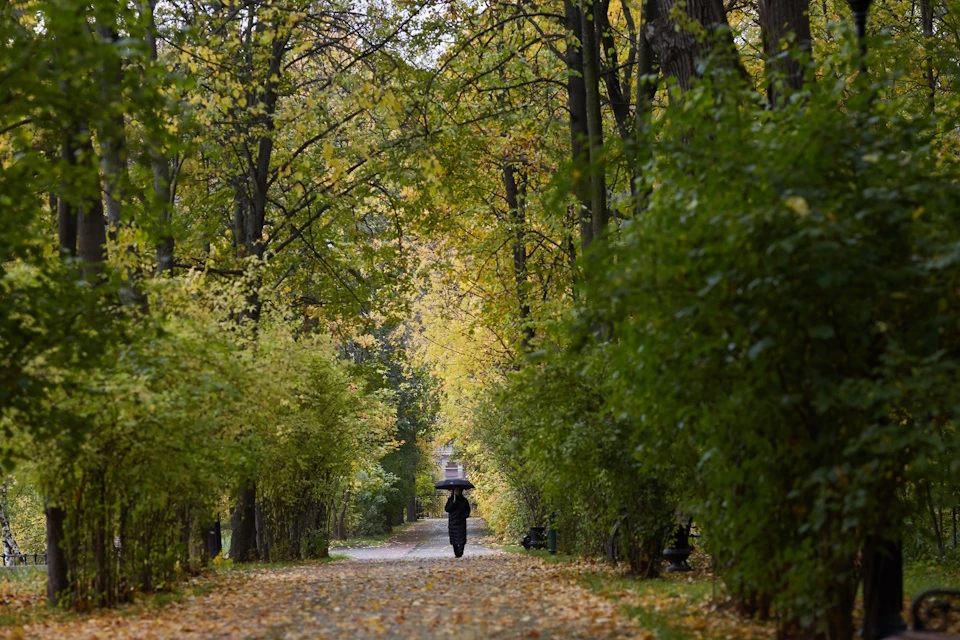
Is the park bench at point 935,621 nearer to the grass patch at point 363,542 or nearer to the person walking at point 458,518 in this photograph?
the person walking at point 458,518

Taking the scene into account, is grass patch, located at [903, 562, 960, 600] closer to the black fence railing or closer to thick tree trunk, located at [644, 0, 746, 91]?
thick tree trunk, located at [644, 0, 746, 91]

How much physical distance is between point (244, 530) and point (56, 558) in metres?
11.6

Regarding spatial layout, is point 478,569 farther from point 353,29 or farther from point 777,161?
point 777,161

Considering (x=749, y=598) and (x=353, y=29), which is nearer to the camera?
(x=749, y=598)

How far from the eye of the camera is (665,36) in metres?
11.8

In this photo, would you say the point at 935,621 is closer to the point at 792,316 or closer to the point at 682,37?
the point at 792,316

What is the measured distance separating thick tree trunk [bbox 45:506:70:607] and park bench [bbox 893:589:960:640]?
8.35m

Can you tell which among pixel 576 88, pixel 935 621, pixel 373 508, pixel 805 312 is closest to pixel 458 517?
pixel 576 88

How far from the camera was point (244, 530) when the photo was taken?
75.5ft

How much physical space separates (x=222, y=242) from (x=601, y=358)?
14.3 meters

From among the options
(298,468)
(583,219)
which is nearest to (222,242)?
(298,468)

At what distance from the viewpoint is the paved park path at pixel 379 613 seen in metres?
8.95

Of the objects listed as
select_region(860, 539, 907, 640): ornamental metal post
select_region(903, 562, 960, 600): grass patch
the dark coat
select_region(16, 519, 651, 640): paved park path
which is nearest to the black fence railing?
the dark coat

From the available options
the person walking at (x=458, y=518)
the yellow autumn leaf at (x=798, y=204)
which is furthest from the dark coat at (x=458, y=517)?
the yellow autumn leaf at (x=798, y=204)
